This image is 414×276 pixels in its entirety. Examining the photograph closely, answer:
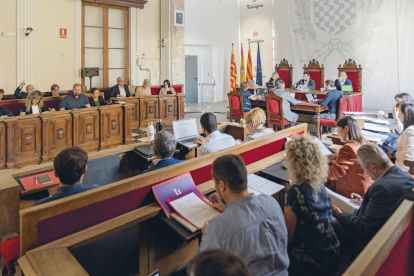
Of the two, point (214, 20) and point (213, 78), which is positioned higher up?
point (214, 20)

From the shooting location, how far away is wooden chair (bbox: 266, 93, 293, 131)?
6383mm

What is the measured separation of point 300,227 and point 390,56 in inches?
362

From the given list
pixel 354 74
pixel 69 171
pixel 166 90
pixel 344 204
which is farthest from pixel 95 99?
pixel 354 74

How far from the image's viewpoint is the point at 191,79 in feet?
40.5

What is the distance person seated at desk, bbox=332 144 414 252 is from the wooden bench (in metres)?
0.95

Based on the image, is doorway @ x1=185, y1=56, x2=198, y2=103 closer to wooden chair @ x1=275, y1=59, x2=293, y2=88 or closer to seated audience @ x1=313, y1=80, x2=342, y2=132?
wooden chair @ x1=275, y1=59, x2=293, y2=88

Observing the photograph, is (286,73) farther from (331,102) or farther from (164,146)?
(164,146)

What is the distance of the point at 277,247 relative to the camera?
1396 millimetres

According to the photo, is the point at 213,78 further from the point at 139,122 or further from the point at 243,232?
the point at 243,232

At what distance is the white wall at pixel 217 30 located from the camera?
1159 centimetres

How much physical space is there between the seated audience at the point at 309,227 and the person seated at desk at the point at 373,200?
0.24m

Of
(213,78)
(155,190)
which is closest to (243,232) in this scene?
(155,190)

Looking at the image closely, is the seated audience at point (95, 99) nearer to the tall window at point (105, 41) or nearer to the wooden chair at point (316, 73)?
the tall window at point (105, 41)

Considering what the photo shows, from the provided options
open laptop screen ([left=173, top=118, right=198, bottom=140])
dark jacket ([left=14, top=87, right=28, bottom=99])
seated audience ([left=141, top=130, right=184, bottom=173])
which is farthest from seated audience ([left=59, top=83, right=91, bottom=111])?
seated audience ([left=141, top=130, right=184, bottom=173])
